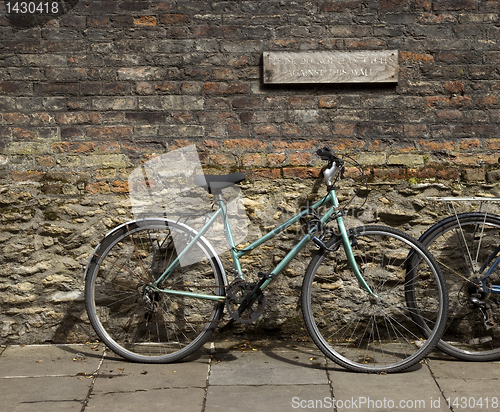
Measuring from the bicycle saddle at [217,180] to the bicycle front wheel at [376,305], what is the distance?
0.74 m

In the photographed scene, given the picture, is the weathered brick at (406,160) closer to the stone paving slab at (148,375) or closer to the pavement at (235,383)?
the pavement at (235,383)

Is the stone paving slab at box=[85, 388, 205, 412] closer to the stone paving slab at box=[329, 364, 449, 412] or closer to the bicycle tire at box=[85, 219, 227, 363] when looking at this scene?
the bicycle tire at box=[85, 219, 227, 363]

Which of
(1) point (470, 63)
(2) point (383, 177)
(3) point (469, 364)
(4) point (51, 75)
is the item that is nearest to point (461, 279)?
(3) point (469, 364)

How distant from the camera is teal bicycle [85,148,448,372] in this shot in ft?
10.7

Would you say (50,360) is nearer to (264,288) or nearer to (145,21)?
(264,288)

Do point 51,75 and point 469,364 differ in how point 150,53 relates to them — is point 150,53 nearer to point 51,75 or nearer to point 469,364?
point 51,75

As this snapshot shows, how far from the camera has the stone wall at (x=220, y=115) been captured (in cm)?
353

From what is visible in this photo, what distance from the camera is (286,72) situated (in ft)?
11.5

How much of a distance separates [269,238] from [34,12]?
2055 millimetres

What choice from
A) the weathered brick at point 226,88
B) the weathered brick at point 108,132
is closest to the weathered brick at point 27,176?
the weathered brick at point 108,132

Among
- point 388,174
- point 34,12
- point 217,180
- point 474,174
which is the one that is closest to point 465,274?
point 474,174

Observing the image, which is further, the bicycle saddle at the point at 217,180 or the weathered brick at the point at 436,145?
the weathered brick at the point at 436,145

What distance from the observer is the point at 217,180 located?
10.8ft

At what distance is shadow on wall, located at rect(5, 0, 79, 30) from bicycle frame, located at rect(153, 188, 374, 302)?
5.11 ft
